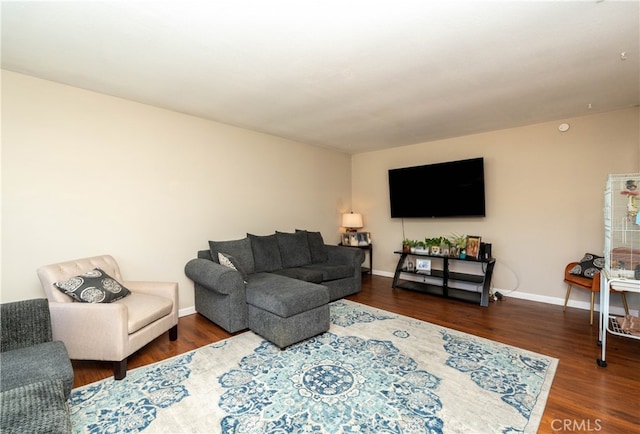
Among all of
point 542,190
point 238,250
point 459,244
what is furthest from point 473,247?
point 238,250

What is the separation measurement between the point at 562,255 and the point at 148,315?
15.9 ft

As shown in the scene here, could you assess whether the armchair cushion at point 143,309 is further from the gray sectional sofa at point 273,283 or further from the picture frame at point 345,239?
the picture frame at point 345,239

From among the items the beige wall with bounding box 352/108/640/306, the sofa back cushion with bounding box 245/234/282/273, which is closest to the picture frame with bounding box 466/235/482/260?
the beige wall with bounding box 352/108/640/306

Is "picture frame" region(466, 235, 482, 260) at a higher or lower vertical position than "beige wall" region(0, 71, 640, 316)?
lower

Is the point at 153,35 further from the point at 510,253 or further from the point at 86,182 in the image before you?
the point at 510,253

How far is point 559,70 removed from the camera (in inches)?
96.7

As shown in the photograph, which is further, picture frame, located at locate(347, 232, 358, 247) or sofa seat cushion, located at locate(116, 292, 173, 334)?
picture frame, located at locate(347, 232, 358, 247)

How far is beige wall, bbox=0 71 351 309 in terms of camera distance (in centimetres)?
251

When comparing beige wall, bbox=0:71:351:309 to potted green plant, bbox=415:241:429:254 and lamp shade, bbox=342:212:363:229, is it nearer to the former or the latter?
lamp shade, bbox=342:212:363:229

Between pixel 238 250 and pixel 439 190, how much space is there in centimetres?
325

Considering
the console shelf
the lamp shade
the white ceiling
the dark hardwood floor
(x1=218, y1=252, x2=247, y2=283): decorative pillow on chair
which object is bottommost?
the dark hardwood floor

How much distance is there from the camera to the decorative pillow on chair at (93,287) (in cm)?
229

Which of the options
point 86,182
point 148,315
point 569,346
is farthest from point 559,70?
point 86,182

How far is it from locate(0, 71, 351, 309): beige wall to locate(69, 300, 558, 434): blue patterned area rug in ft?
4.38
